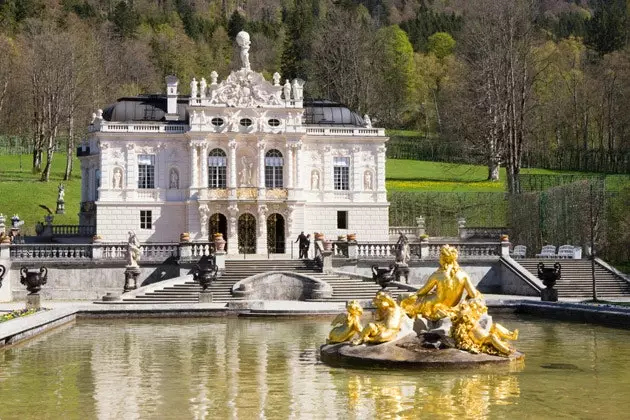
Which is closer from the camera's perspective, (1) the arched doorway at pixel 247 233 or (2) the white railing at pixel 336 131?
(1) the arched doorway at pixel 247 233

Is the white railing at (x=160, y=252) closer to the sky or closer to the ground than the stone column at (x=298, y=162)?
closer to the ground

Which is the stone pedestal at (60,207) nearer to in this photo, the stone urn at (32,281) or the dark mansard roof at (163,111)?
the dark mansard roof at (163,111)

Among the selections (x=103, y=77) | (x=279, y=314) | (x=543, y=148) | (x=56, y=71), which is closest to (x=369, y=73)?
(x=543, y=148)

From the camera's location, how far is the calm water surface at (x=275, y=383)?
14.7 meters

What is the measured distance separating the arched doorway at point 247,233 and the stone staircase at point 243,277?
6416 mm

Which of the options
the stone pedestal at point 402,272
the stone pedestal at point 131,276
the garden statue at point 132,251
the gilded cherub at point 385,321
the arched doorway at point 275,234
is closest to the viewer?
the gilded cherub at point 385,321

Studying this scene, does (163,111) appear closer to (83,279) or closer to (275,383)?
(83,279)

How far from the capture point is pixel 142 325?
1107 inches

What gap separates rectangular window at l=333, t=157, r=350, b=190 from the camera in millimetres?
49969

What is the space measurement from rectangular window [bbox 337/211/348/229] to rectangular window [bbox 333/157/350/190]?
52.5 inches

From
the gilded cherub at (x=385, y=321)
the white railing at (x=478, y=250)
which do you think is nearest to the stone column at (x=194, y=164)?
the white railing at (x=478, y=250)

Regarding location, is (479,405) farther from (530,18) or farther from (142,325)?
(530,18)

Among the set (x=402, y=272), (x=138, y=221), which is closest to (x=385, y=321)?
(x=402, y=272)

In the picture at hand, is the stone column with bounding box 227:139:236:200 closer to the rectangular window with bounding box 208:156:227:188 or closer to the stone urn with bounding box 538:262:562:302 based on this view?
the rectangular window with bounding box 208:156:227:188
